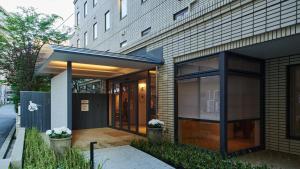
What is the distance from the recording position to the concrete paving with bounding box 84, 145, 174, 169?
5.79 metres

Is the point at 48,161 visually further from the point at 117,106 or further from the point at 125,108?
the point at 117,106

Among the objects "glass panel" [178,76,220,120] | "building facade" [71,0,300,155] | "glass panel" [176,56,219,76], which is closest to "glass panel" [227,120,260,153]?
"building facade" [71,0,300,155]

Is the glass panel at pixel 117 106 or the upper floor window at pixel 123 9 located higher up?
the upper floor window at pixel 123 9

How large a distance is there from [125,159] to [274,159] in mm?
3851

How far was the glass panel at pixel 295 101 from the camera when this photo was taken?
647 cm

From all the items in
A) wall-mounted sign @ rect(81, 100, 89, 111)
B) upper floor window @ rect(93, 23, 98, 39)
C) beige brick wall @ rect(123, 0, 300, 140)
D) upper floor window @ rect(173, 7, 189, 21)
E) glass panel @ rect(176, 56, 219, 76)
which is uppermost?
upper floor window @ rect(93, 23, 98, 39)

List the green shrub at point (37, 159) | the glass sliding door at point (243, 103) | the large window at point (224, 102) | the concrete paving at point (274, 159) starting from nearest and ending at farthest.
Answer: the green shrub at point (37, 159) → the concrete paving at point (274, 159) → the large window at point (224, 102) → the glass sliding door at point (243, 103)

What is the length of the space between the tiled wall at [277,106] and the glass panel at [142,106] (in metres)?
4.81

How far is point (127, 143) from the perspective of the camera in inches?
332

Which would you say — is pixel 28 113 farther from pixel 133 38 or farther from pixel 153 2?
pixel 153 2

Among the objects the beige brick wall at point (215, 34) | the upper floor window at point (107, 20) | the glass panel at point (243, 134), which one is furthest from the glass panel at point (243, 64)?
the upper floor window at point (107, 20)

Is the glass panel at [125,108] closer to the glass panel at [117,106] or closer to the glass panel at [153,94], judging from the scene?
the glass panel at [117,106]

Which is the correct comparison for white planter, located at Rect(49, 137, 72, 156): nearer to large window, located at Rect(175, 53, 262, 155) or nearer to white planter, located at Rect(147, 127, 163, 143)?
white planter, located at Rect(147, 127, 163, 143)

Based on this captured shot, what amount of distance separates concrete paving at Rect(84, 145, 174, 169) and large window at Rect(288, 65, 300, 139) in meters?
3.65
